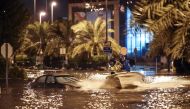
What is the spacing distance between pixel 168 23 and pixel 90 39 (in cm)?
5936

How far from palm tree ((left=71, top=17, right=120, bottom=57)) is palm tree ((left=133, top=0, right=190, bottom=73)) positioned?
5729 centimetres

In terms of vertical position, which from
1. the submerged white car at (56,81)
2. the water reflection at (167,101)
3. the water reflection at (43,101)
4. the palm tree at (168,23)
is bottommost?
the water reflection at (43,101)

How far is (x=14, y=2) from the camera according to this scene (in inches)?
1544

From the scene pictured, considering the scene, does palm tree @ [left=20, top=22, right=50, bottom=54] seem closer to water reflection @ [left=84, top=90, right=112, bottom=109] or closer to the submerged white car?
the submerged white car

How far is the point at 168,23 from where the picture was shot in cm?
511

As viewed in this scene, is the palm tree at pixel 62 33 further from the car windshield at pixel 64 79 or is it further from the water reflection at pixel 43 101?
the water reflection at pixel 43 101

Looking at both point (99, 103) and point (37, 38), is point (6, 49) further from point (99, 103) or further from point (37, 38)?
point (37, 38)

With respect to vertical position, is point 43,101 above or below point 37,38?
below

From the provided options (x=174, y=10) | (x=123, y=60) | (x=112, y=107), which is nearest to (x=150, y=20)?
(x=174, y=10)

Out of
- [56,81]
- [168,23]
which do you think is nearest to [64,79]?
[56,81]

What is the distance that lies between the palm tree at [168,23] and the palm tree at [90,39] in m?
57.3

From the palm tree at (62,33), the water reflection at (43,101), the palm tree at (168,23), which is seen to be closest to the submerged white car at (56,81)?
the water reflection at (43,101)

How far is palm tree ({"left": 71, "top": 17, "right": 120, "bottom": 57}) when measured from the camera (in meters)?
63.1

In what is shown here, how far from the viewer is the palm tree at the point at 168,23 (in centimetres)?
505
